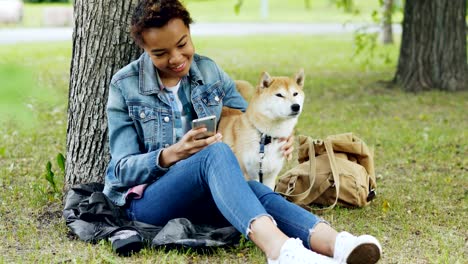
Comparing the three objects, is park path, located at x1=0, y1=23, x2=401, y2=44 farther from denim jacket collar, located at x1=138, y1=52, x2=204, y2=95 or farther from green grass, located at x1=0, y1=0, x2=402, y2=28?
denim jacket collar, located at x1=138, y1=52, x2=204, y2=95

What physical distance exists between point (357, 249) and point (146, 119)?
1.27 metres

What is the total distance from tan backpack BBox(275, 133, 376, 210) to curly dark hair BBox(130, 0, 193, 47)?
1457 millimetres

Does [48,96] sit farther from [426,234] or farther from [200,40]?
A: [200,40]

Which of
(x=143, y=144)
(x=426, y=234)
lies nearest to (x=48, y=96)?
(x=143, y=144)

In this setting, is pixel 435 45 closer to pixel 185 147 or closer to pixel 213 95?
pixel 213 95

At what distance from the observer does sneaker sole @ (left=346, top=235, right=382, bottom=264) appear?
9.91 ft

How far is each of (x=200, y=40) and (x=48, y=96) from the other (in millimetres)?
16254

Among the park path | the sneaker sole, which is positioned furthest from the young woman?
the park path

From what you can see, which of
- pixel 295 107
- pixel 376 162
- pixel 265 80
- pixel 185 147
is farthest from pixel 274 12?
pixel 185 147

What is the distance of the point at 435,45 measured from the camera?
9.48 m

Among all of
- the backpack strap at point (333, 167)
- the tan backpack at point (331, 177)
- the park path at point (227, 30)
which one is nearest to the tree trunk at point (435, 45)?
the tan backpack at point (331, 177)

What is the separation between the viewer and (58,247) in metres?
3.74

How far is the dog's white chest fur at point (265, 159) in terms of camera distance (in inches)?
164

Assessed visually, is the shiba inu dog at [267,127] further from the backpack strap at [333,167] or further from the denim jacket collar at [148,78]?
the denim jacket collar at [148,78]
